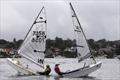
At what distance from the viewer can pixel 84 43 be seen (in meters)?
56.8

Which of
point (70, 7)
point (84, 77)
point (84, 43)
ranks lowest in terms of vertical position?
point (84, 77)

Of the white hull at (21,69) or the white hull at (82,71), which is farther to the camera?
the white hull at (21,69)

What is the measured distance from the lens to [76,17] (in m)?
57.0

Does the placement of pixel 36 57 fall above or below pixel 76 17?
below

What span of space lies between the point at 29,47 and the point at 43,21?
3.50 m

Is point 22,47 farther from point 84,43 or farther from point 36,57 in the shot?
point 84,43

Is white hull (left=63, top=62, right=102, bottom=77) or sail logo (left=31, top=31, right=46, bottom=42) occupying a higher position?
sail logo (left=31, top=31, right=46, bottom=42)

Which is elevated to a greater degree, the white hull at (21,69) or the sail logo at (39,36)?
the sail logo at (39,36)

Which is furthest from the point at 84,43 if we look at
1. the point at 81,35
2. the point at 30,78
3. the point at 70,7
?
the point at 30,78

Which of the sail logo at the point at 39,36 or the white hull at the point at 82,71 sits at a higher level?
the sail logo at the point at 39,36

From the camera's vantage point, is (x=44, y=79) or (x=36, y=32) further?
(x=36, y=32)

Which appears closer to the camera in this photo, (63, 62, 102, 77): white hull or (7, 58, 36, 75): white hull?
(63, 62, 102, 77): white hull

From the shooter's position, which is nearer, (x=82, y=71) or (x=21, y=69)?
(x=82, y=71)

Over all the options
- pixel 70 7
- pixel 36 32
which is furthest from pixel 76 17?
pixel 36 32
